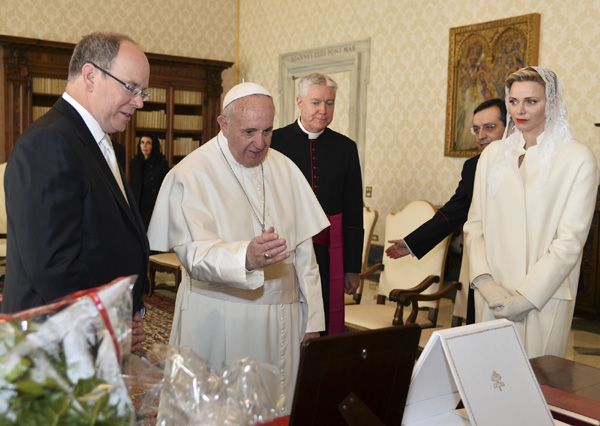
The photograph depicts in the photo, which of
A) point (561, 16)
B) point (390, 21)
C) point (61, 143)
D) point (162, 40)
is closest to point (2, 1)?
point (162, 40)

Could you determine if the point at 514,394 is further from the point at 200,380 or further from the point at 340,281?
the point at 340,281

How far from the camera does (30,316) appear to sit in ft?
2.91

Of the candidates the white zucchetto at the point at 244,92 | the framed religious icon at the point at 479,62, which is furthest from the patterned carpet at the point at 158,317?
the framed religious icon at the point at 479,62

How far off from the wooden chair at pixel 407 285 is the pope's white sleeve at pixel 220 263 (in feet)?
5.94

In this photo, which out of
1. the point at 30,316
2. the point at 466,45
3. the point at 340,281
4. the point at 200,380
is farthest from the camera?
the point at 466,45

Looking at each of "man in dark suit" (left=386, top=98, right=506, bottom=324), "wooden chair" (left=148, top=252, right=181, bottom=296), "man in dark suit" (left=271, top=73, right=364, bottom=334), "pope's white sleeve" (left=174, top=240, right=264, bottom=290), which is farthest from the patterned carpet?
"pope's white sleeve" (left=174, top=240, right=264, bottom=290)

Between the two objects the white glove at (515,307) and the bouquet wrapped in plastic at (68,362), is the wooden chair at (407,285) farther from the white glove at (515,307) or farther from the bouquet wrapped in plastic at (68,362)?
the bouquet wrapped in plastic at (68,362)

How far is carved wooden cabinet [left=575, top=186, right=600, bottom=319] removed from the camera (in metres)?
5.82

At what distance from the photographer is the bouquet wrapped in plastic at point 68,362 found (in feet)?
2.76

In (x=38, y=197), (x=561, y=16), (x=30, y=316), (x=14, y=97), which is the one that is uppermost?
(x=561, y=16)

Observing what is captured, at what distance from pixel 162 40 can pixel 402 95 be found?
402cm

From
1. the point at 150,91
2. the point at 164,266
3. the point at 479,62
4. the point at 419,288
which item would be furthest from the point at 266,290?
the point at 150,91

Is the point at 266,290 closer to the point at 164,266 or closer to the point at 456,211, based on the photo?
the point at 456,211

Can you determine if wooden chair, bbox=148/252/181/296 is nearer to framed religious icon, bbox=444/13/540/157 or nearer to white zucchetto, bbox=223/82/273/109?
framed religious icon, bbox=444/13/540/157
